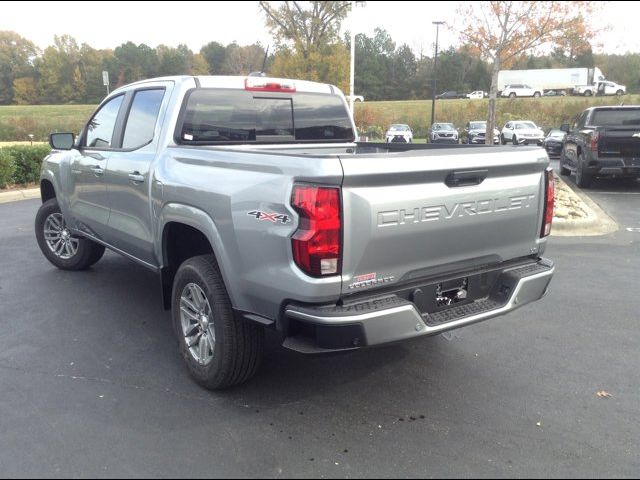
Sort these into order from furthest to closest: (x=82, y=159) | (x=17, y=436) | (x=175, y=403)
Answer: (x=82, y=159)
(x=175, y=403)
(x=17, y=436)

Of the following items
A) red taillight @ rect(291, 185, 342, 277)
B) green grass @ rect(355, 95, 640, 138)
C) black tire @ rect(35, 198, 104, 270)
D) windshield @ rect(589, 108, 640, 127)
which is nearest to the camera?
red taillight @ rect(291, 185, 342, 277)

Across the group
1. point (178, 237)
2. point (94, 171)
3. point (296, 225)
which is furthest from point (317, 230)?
point (94, 171)

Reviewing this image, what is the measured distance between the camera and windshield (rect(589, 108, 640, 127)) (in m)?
11.6

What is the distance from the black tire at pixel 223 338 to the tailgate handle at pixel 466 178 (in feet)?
4.60

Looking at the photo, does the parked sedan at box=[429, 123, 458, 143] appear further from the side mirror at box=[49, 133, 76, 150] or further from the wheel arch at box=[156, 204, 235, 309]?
the wheel arch at box=[156, 204, 235, 309]

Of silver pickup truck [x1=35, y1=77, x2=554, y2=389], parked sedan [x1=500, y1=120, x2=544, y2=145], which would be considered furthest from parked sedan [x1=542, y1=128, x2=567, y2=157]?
silver pickup truck [x1=35, y1=77, x2=554, y2=389]

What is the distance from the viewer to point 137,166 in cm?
405

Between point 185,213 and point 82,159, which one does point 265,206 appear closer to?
point 185,213

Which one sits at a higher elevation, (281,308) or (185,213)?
(185,213)

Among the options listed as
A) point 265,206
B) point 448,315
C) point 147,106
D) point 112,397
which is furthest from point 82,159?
point 448,315

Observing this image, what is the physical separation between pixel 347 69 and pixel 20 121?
22304 mm

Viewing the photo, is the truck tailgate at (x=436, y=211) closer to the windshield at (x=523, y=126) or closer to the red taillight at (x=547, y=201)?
the red taillight at (x=547, y=201)

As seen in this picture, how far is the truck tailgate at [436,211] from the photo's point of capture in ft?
8.78

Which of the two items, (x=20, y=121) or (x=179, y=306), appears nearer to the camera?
(x=179, y=306)
